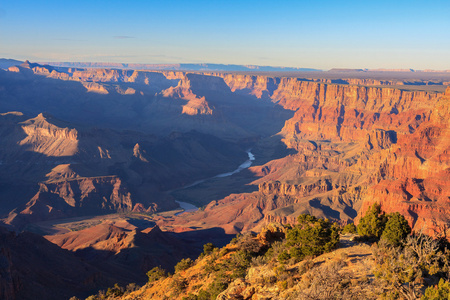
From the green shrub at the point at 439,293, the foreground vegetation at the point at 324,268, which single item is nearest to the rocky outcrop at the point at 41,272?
the foreground vegetation at the point at 324,268

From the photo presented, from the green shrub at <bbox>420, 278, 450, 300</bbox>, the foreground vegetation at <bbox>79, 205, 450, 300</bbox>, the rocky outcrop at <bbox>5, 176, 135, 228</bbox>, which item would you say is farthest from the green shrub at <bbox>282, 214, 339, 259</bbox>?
the rocky outcrop at <bbox>5, 176, 135, 228</bbox>

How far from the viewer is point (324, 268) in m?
26.0

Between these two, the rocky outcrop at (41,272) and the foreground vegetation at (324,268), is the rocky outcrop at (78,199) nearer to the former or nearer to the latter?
the rocky outcrop at (41,272)

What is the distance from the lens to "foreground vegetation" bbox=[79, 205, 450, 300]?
23719mm

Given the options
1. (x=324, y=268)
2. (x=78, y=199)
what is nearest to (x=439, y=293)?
(x=324, y=268)

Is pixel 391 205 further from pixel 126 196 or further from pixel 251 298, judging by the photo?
pixel 126 196

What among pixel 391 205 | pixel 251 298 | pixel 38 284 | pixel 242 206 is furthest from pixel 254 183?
pixel 251 298

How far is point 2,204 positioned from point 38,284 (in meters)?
97.5

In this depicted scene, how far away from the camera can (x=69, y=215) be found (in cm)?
14825

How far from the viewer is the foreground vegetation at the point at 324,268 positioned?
934 inches

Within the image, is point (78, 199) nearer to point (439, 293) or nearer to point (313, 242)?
point (313, 242)

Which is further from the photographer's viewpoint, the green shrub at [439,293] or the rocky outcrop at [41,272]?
the rocky outcrop at [41,272]

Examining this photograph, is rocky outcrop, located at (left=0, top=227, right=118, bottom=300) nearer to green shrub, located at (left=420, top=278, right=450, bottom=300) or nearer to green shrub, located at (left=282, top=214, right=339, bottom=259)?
green shrub, located at (left=282, top=214, right=339, bottom=259)

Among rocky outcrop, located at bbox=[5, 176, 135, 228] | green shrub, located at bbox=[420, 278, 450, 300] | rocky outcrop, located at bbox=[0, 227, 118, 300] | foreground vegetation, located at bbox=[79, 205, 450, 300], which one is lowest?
rocky outcrop, located at bbox=[5, 176, 135, 228]
